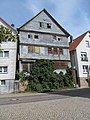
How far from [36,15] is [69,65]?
40.7 feet

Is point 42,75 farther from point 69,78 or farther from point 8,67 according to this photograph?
point 8,67

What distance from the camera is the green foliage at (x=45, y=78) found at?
32.1 metres

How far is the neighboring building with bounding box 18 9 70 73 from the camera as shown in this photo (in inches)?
1330

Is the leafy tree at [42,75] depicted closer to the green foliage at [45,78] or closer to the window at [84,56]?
the green foliage at [45,78]

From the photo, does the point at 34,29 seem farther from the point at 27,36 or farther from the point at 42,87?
the point at 42,87

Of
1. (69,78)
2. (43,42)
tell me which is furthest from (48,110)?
(43,42)

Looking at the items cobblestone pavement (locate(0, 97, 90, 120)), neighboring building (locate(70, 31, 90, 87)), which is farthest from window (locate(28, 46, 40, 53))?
cobblestone pavement (locate(0, 97, 90, 120))

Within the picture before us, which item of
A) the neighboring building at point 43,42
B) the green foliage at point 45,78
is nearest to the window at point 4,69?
the neighboring building at point 43,42

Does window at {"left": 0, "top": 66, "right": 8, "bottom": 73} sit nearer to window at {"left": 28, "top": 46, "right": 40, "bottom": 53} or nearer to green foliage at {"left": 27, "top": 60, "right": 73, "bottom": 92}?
green foliage at {"left": 27, "top": 60, "right": 73, "bottom": 92}

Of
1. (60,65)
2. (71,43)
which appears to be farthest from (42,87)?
(71,43)

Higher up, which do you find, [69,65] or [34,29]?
[34,29]

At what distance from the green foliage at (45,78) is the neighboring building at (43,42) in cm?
131

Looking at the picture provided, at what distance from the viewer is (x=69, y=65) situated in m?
37.0

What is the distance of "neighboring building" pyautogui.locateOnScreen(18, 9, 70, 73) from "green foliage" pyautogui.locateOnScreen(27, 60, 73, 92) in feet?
4.30
